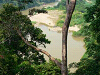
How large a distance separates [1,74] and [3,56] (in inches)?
24.7

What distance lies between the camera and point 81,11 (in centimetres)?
4794

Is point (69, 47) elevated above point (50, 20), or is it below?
below

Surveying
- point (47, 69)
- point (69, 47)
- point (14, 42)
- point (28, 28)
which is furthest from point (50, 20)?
point (47, 69)

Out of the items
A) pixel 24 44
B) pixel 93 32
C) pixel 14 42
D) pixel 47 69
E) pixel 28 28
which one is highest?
pixel 28 28

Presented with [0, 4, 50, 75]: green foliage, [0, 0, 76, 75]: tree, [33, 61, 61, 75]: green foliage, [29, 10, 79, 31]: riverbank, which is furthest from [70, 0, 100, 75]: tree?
[29, 10, 79, 31]: riverbank

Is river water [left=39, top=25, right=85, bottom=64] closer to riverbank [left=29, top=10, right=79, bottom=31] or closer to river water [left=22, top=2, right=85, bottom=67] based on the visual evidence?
river water [left=22, top=2, right=85, bottom=67]

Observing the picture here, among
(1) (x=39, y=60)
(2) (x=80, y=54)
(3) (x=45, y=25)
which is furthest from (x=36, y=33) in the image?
(3) (x=45, y=25)

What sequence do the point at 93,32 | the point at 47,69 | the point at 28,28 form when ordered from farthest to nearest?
the point at 28,28
the point at 47,69
the point at 93,32

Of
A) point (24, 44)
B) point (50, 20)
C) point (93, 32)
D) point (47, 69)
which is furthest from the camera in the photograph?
point (50, 20)

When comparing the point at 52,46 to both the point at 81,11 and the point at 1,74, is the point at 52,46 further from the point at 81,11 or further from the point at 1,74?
the point at 81,11

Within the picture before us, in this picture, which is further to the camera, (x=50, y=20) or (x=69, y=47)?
(x=50, y=20)

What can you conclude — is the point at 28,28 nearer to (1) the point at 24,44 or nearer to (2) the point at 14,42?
(2) the point at 14,42

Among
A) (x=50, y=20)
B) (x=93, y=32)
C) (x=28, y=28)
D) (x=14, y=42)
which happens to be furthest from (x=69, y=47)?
(x=50, y=20)

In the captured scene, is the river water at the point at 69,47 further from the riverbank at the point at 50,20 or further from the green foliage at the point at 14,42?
the green foliage at the point at 14,42
